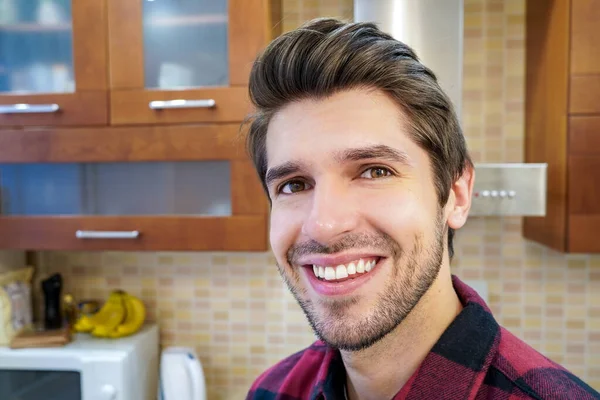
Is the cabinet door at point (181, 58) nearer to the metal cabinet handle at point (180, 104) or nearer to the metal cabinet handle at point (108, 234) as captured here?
the metal cabinet handle at point (180, 104)

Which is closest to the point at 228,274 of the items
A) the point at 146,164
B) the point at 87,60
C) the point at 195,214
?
the point at 195,214

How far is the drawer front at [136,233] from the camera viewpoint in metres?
1.42

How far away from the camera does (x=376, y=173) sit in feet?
2.44

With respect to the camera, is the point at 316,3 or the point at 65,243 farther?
the point at 316,3

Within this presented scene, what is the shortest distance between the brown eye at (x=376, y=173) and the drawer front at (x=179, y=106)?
2.36ft

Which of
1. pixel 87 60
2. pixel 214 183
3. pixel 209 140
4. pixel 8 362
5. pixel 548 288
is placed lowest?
pixel 8 362

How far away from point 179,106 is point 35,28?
56 centimetres

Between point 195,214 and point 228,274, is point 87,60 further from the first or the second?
point 228,274

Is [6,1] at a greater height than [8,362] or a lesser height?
greater

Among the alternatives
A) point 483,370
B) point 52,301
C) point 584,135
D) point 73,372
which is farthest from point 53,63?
point 584,135

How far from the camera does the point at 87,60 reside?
1437 millimetres

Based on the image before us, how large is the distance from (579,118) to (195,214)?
113 centimetres

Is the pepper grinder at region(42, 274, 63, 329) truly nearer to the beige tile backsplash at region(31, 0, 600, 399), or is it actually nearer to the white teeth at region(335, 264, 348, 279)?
the beige tile backsplash at region(31, 0, 600, 399)

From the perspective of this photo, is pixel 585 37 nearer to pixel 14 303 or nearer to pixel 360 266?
pixel 360 266
